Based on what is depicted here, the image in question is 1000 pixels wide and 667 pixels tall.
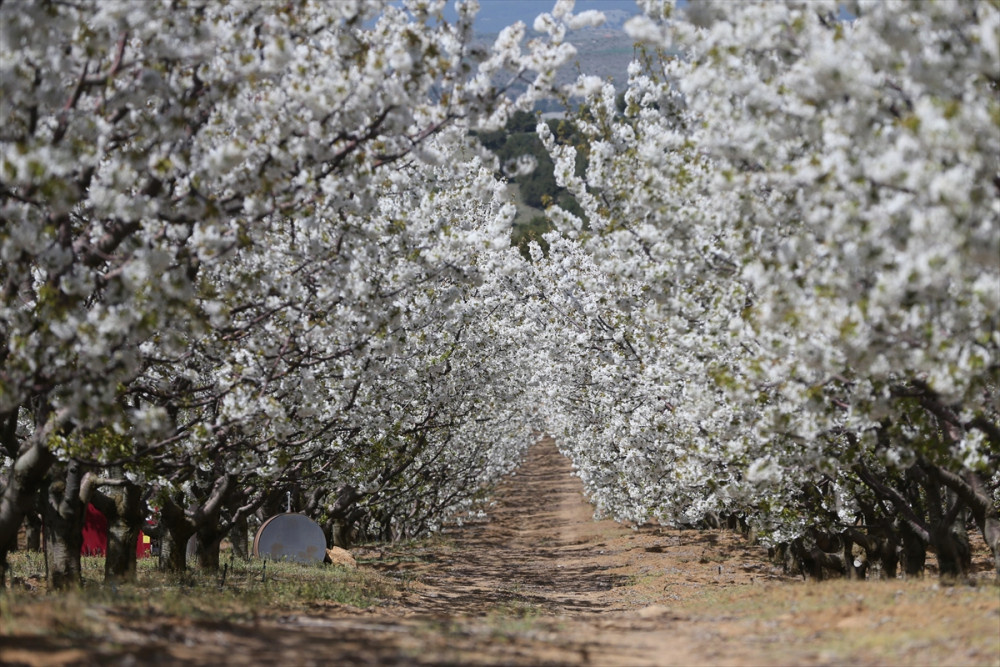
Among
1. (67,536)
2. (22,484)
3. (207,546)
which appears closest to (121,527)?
(67,536)

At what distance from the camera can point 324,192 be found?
34.8 feet

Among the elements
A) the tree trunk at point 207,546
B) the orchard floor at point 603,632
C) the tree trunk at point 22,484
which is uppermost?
the tree trunk at point 22,484

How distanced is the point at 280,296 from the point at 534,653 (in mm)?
5984

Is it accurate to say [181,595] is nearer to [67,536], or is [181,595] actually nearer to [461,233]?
[67,536]

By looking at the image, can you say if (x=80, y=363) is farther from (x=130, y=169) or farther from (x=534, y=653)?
(x=534, y=653)

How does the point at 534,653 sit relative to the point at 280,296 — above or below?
below

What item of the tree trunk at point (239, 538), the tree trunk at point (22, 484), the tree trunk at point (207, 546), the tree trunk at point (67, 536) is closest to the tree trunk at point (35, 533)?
the tree trunk at point (239, 538)

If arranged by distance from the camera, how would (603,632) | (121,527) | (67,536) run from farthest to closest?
(121,527) < (67,536) < (603,632)

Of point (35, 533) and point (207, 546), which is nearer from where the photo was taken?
point (207, 546)

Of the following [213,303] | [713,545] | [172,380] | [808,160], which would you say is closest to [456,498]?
[713,545]

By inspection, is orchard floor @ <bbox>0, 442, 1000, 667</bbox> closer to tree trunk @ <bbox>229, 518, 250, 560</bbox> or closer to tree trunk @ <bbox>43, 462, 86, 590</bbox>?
tree trunk @ <bbox>43, 462, 86, 590</bbox>

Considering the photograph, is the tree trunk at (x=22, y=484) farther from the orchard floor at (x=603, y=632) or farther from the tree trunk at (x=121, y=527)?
the tree trunk at (x=121, y=527)

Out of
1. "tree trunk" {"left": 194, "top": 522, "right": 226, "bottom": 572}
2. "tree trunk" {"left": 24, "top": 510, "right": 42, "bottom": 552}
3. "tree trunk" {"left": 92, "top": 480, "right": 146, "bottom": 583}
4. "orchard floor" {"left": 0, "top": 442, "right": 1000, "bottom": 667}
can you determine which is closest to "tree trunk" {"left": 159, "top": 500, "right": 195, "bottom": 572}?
"tree trunk" {"left": 92, "top": 480, "right": 146, "bottom": 583}

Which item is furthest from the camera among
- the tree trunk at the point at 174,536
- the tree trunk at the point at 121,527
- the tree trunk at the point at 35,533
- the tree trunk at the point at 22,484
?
the tree trunk at the point at 35,533
